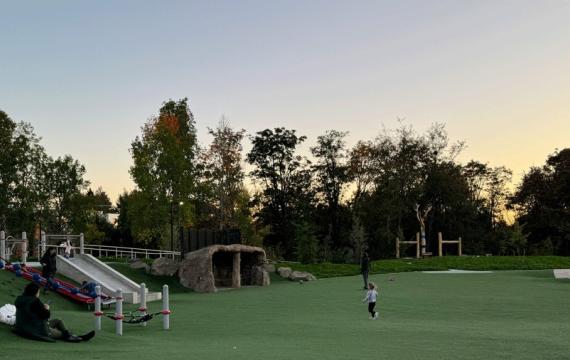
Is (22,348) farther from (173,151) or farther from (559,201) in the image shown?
(559,201)

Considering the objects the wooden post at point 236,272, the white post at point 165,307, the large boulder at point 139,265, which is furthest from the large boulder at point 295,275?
the white post at point 165,307

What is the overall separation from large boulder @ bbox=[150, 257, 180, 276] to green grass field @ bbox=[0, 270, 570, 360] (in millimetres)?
6546

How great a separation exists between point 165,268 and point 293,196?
37.3 metres

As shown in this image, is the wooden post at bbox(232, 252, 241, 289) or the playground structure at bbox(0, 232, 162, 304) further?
the wooden post at bbox(232, 252, 241, 289)

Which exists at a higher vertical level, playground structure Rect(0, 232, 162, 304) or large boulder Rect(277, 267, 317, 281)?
playground structure Rect(0, 232, 162, 304)

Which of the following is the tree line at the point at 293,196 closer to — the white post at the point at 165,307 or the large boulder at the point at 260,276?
the large boulder at the point at 260,276

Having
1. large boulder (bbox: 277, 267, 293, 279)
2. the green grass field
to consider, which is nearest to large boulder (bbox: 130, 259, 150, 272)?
the green grass field

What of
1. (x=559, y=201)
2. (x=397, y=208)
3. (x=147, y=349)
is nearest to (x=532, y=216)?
(x=559, y=201)

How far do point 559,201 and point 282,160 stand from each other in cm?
2941

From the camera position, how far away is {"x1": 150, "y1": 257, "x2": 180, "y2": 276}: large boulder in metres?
35.8

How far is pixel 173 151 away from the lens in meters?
55.6

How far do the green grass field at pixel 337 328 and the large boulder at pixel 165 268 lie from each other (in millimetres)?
6546

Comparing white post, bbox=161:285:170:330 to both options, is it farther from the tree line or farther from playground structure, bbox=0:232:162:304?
the tree line

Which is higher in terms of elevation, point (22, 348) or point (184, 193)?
point (184, 193)
